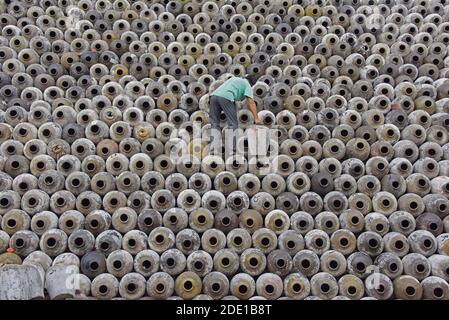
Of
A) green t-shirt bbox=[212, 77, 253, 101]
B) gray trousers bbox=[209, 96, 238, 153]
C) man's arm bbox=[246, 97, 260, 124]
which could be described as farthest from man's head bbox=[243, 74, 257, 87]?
gray trousers bbox=[209, 96, 238, 153]

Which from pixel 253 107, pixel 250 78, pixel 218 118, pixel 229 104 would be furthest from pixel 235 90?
pixel 250 78

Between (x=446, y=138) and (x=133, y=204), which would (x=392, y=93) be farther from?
(x=133, y=204)

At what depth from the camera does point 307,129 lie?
401 inches

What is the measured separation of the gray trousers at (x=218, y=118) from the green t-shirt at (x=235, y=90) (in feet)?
0.33

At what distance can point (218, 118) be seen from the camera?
1013 centimetres

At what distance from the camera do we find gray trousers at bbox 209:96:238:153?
32.1 feet

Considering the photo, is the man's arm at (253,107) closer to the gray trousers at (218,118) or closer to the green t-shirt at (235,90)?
the green t-shirt at (235,90)

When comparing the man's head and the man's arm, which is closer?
the man's arm

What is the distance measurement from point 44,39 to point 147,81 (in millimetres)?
3041

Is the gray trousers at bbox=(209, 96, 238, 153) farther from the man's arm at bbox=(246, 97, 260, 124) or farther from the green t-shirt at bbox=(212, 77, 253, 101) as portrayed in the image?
the man's arm at bbox=(246, 97, 260, 124)

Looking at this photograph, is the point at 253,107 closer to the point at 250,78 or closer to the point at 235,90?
the point at 235,90

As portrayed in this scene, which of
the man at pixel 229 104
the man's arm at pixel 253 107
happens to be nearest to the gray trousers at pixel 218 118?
the man at pixel 229 104

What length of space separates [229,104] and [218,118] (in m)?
0.40
